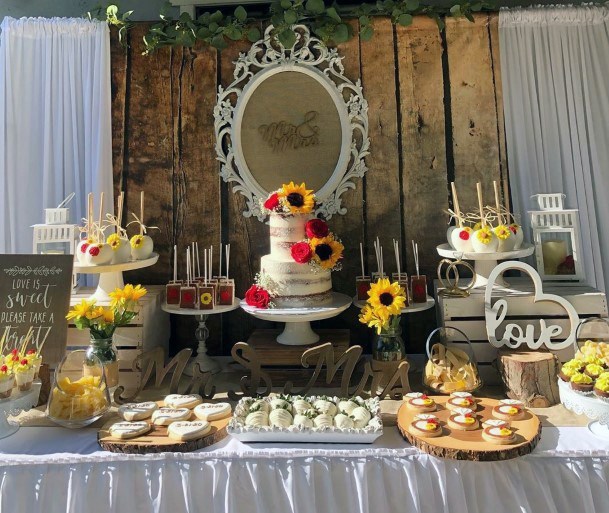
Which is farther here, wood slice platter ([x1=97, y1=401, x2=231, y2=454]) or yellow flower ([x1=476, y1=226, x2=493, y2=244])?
yellow flower ([x1=476, y1=226, x2=493, y2=244])

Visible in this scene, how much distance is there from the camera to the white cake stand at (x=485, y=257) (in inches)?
76.6

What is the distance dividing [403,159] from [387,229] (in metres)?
0.30

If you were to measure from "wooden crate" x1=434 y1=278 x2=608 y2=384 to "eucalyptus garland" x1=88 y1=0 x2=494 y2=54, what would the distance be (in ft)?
3.70

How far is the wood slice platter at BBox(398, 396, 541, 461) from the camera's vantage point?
1378 millimetres

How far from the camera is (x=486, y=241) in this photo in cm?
194

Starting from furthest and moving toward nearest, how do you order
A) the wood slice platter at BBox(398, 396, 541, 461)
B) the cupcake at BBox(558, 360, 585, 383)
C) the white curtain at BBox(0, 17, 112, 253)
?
1. the white curtain at BBox(0, 17, 112, 253)
2. the cupcake at BBox(558, 360, 585, 383)
3. the wood slice platter at BBox(398, 396, 541, 461)

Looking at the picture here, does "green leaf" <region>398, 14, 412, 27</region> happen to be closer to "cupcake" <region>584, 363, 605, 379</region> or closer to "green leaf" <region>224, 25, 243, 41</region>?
"green leaf" <region>224, 25, 243, 41</region>

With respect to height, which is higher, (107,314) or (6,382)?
(107,314)

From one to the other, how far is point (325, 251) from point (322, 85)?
799 mm

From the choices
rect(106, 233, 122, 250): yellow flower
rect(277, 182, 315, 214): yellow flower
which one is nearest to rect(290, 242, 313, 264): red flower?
rect(277, 182, 315, 214): yellow flower

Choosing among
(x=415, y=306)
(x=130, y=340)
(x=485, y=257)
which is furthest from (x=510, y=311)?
(x=130, y=340)

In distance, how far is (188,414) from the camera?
63.7 inches

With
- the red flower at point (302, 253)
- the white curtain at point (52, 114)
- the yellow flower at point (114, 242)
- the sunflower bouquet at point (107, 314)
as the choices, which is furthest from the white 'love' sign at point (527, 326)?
the white curtain at point (52, 114)

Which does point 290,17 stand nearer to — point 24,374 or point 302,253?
point 302,253
